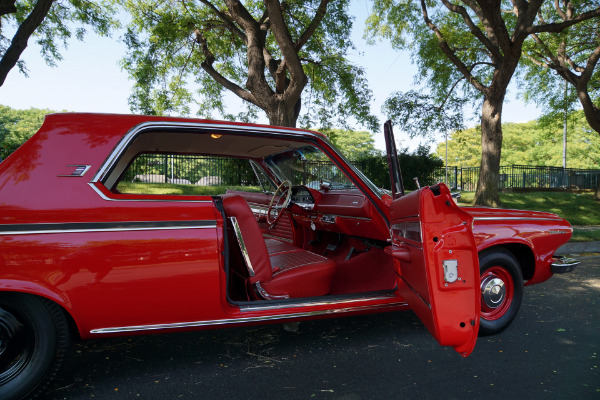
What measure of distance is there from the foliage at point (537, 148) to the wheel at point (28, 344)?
1123 inches

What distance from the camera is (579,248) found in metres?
7.38

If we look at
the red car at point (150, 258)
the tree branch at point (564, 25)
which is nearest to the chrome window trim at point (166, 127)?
the red car at point (150, 258)

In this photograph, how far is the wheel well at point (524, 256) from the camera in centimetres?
348

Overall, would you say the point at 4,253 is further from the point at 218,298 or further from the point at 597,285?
the point at 597,285

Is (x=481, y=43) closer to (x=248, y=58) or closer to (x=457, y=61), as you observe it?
(x=457, y=61)

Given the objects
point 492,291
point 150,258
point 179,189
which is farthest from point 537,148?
point 150,258

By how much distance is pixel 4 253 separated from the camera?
208 centimetres

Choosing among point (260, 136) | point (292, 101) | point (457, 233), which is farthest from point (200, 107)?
point (457, 233)

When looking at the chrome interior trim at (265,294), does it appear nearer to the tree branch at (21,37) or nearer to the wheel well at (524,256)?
the wheel well at (524,256)

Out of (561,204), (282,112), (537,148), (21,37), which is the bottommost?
(561,204)

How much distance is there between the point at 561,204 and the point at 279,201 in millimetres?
14106

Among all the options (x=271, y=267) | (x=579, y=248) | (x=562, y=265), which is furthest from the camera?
(x=579, y=248)

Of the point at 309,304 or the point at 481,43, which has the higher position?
the point at 481,43

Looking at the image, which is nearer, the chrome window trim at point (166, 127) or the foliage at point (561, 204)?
the chrome window trim at point (166, 127)
